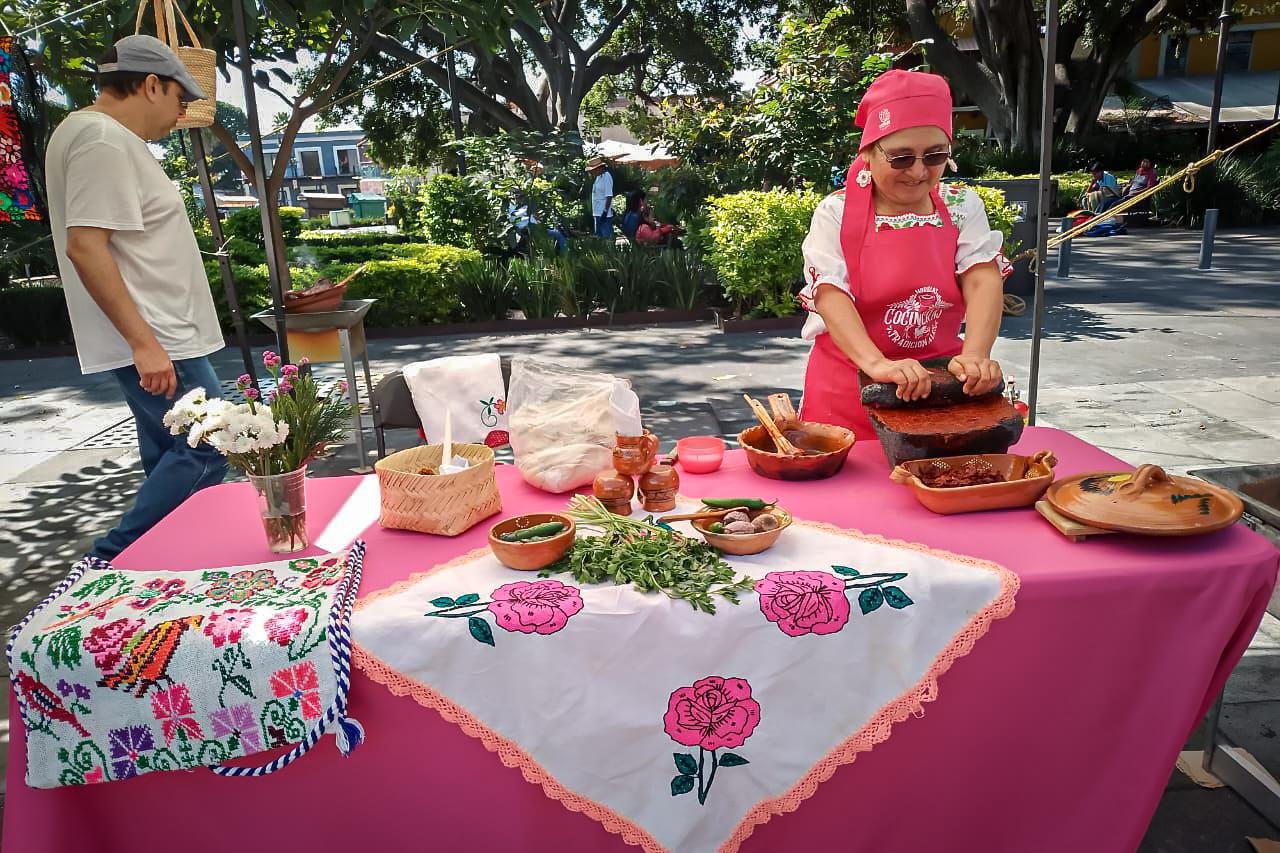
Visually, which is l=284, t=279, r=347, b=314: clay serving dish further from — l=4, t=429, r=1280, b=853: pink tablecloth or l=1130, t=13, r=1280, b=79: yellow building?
l=1130, t=13, r=1280, b=79: yellow building

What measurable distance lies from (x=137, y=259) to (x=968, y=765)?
2.98 meters

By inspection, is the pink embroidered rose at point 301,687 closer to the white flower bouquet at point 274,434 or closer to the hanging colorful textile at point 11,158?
the white flower bouquet at point 274,434

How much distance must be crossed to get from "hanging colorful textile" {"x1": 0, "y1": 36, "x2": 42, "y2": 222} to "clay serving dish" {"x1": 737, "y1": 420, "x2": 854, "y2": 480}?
3781 millimetres

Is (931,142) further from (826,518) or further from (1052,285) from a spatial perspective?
(1052,285)

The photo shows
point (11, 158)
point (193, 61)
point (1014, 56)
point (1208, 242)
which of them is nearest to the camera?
point (193, 61)

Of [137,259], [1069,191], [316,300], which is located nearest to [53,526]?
[316,300]

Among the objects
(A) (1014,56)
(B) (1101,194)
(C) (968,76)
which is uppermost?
(A) (1014,56)

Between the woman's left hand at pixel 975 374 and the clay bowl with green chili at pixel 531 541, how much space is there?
1.10 m

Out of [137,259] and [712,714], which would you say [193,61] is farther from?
[712,714]

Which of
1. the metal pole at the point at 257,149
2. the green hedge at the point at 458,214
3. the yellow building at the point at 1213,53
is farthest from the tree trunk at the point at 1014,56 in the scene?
the metal pole at the point at 257,149

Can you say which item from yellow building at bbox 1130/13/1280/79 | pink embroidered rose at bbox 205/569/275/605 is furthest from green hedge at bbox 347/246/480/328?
yellow building at bbox 1130/13/1280/79

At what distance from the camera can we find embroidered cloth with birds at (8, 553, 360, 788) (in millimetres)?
1593

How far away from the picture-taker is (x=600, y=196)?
498 inches

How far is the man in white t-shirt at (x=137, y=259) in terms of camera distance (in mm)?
2832
